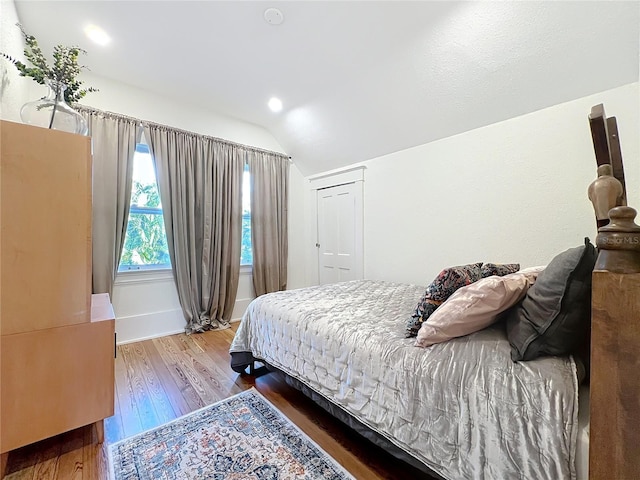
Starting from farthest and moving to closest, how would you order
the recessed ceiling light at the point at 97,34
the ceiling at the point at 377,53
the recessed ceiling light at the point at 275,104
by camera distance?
the recessed ceiling light at the point at 275,104, the recessed ceiling light at the point at 97,34, the ceiling at the point at 377,53

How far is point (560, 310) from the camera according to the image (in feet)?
3.08

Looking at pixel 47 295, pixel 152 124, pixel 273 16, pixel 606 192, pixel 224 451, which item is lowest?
pixel 224 451

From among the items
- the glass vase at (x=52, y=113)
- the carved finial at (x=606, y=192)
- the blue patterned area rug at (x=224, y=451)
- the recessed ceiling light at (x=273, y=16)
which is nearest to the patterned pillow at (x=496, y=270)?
the carved finial at (x=606, y=192)

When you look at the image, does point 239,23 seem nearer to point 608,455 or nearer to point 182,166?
point 182,166

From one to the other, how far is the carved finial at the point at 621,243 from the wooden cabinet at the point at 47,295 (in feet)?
6.99

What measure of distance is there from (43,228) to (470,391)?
205 centimetres

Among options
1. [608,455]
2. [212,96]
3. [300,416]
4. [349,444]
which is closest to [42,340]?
[300,416]

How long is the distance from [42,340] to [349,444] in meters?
1.69

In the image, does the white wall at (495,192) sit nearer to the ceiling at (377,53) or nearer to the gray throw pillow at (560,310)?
the ceiling at (377,53)

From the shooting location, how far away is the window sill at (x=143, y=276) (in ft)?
9.63

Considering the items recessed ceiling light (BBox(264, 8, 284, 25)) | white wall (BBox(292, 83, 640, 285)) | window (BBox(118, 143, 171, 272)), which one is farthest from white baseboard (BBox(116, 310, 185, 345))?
recessed ceiling light (BBox(264, 8, 284, 25))

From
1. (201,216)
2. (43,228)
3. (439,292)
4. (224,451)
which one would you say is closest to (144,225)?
(201,216)

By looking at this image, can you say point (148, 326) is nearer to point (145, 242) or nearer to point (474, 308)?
point (145, 242)

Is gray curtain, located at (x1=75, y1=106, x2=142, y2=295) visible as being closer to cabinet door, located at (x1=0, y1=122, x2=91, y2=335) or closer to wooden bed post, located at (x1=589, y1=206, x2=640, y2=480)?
cabinet door, located at (x1=0, y1=122, x2=91, y2=335)
